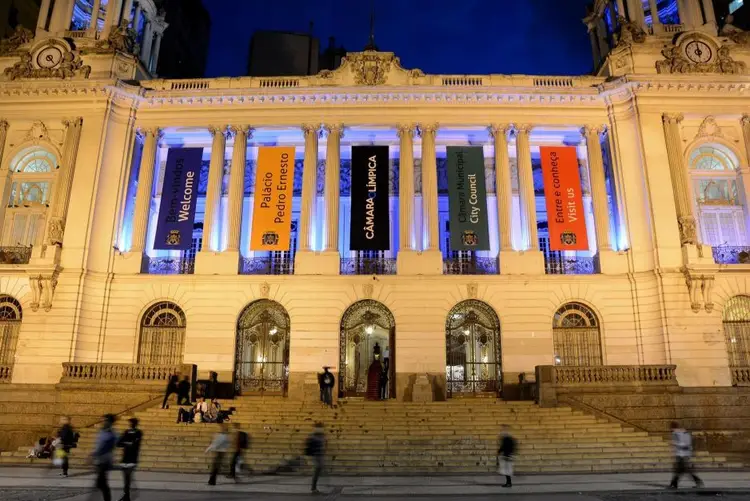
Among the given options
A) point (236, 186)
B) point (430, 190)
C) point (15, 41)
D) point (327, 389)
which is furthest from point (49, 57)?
point (327, 389)

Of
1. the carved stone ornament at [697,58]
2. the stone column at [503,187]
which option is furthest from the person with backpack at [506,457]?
the carved stone ornament at [697,58]

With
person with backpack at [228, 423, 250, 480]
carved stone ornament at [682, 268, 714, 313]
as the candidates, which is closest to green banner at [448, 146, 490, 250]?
carved stone ornament at [682, 268, 714, 313]

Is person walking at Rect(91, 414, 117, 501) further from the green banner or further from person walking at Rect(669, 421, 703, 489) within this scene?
the green banner

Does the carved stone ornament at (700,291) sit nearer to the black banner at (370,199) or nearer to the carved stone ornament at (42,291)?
the black banner at (370,199)

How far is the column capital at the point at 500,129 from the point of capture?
2573cm

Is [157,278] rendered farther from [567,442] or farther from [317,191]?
[567,442]

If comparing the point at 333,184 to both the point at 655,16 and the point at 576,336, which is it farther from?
the point at 655,16

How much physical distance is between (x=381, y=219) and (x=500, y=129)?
283 inches

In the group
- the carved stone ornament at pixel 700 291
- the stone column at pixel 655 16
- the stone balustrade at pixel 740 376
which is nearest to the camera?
the stone balustrade at pixel 740 376

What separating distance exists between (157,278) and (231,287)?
320 cm

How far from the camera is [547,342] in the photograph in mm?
22750

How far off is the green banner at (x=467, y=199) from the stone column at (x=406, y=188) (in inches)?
68.8

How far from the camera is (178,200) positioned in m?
24.7

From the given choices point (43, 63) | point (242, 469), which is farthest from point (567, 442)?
point (43, 63)
